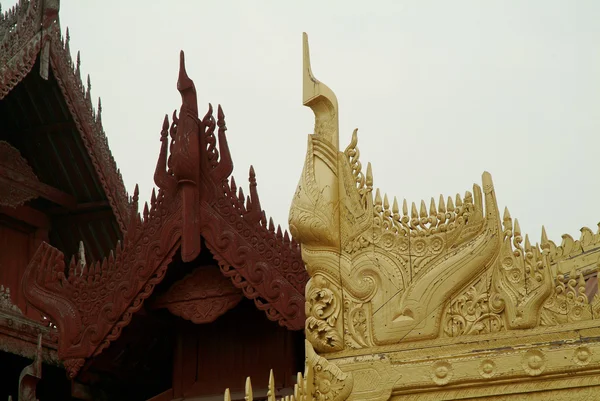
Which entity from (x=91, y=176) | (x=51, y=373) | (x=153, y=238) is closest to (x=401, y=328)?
(x=153, y=238)

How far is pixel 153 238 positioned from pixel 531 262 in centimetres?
317

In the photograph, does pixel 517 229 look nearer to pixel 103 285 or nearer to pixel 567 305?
pixel 567 305

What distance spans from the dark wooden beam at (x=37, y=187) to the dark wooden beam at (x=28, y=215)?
27 cm

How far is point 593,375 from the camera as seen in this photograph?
7082 mm

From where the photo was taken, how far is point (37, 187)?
45.3 feet

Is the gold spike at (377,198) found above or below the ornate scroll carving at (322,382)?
above

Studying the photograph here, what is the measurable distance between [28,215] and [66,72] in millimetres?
1691

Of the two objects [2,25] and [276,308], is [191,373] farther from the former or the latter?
[2,25]

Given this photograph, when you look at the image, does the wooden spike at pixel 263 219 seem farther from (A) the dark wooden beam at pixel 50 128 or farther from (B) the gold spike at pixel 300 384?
(A) the dark wooden beam at pixel 50 128

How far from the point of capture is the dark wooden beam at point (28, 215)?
1367 centimetres

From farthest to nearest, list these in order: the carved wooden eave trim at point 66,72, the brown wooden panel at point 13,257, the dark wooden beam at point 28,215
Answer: the dark wooden beam at point 28,215, the brown wooden panel at point 13,257, the carved wooden eave trim at point 66,72

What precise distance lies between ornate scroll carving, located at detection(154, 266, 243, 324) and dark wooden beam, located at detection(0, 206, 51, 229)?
178 inches

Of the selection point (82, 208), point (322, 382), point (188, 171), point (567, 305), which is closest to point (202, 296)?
point (188, 171)

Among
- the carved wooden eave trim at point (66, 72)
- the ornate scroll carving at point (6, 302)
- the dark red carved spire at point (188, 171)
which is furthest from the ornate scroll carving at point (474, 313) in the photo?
the carved wooden eave trim at point (66, 72)
